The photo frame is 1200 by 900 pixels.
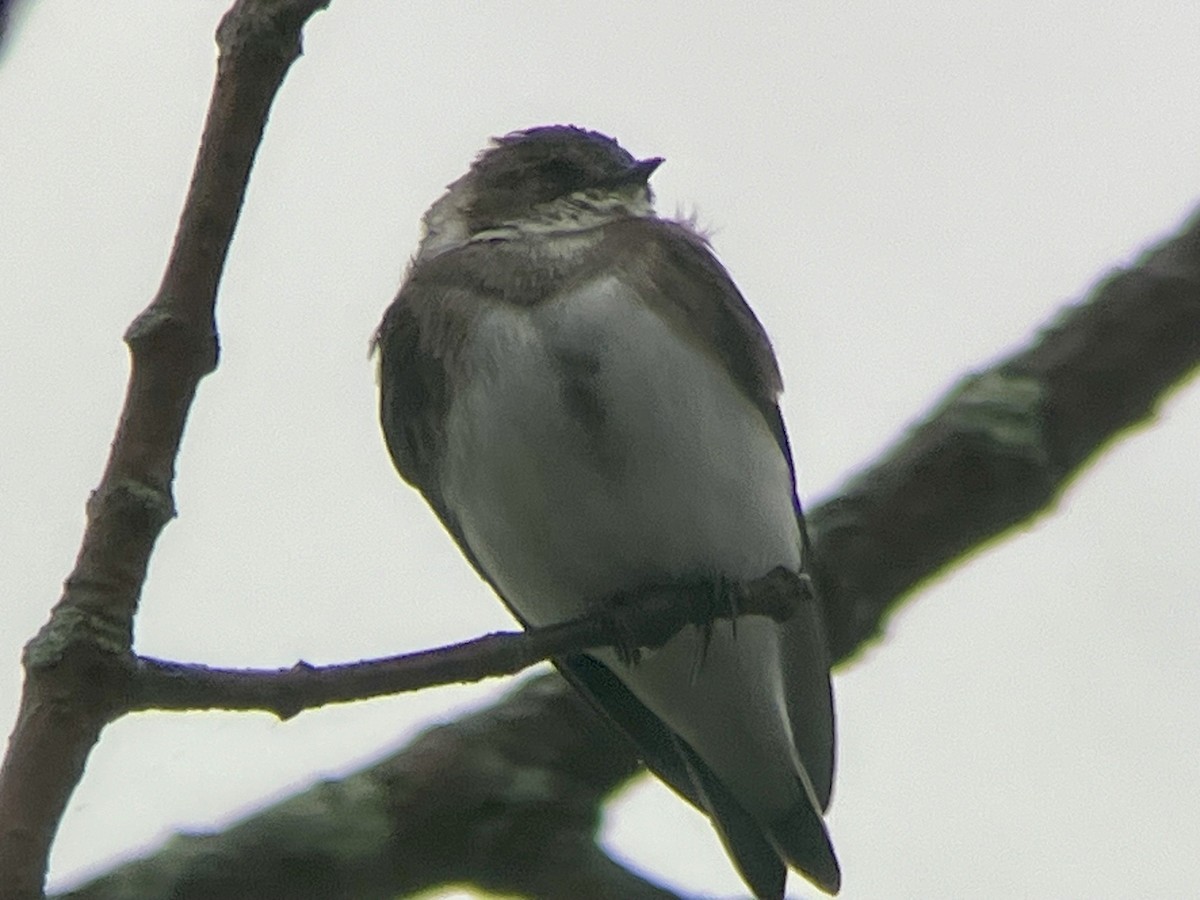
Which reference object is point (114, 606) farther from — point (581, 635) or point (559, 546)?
point (559, 546)

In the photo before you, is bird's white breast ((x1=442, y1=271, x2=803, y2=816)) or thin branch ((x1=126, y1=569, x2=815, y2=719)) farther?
bird's white breast ((x1=442, y1=271, x2=803, y2=816))

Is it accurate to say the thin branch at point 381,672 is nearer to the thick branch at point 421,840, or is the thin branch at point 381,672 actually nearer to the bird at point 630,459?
the thick branch at point 421,840

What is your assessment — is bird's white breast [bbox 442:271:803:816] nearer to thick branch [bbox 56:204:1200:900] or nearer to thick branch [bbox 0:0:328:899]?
thick branch [bbox 56:204:1200:900]

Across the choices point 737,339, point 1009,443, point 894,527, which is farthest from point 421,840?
point 737,339

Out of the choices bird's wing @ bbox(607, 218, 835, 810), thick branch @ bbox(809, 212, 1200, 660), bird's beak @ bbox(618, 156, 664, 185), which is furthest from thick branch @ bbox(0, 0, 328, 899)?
bird's beak @ bbox(618, 156, 664, 185)

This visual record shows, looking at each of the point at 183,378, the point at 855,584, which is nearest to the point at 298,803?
the point at 855,584

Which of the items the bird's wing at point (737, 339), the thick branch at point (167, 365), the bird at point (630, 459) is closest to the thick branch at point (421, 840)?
the bird at point (630, 459)
